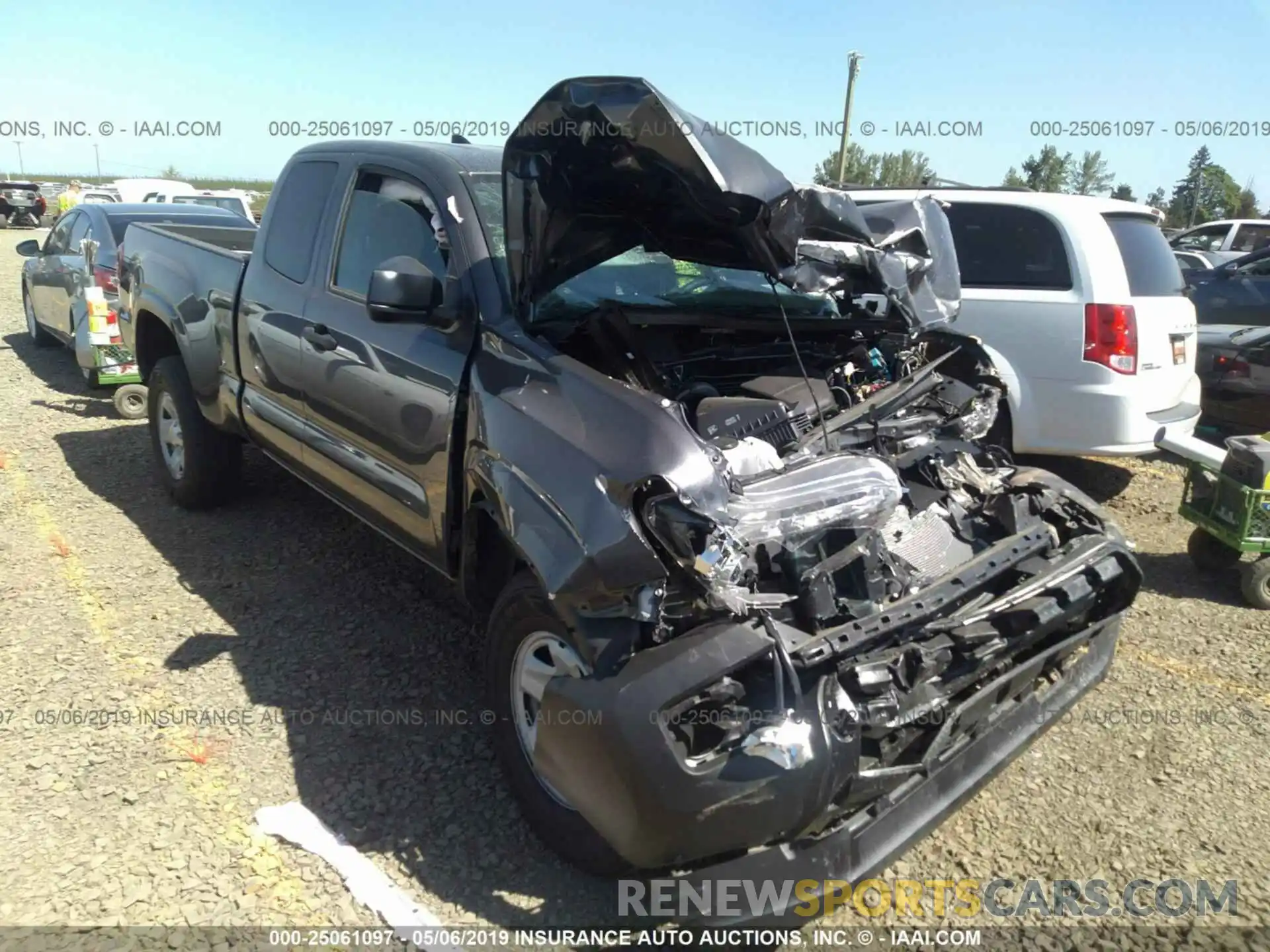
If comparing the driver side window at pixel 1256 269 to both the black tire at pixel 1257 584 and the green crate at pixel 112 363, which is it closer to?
the black tire at pixel 1257 584

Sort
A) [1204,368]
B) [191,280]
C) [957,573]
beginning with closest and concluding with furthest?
[957,573] → [191,280] → [1204,368]

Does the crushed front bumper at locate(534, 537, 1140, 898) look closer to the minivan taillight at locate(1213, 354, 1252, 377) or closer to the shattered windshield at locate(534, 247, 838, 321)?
the shattered windshield at locate(534, 247, 838, 321)

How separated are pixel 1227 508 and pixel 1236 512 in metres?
0.07

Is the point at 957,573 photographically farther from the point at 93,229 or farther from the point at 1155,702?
the point at 93,229

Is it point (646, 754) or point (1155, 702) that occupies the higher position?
point (646, 754)

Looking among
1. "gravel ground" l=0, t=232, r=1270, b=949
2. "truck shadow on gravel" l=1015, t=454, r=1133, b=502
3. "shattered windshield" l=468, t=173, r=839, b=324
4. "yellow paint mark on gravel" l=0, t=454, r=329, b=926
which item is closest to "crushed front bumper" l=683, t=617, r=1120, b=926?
"gravel ground" l=0, t=232, r=1270, b=949

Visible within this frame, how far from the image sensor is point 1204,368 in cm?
714

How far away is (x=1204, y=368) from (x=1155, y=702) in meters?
4.43

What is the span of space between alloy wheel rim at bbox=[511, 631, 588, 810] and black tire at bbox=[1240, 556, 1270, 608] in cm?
388

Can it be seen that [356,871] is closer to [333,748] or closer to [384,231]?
[333,748]

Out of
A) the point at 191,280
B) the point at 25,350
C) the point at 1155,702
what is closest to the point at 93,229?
the point at 25,350

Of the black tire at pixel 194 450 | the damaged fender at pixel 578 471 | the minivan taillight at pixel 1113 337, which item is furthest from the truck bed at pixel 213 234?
the minivan taillight at pixel 1113 337

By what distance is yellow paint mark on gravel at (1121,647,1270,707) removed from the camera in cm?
387

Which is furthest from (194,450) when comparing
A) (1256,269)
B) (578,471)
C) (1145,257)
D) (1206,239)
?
(1206,239)
